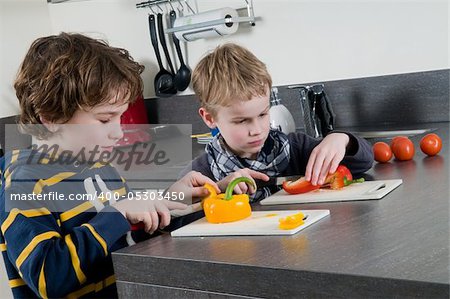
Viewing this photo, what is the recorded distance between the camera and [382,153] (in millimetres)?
1464

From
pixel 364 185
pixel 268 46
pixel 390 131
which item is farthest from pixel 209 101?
pixel 268 46

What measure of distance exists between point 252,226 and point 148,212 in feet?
0.75

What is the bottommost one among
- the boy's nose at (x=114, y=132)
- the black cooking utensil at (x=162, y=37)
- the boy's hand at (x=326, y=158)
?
the boy's hand at (x=326, y=158)

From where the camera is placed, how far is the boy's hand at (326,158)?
1.25 m

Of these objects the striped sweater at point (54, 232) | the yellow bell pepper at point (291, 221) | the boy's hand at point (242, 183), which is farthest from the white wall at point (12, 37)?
the yellow bell pepper at point (291, 221)

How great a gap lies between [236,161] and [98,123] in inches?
15.8

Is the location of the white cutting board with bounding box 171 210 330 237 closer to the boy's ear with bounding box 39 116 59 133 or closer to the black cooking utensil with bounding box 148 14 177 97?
the boy's ear with bounding box 39 116 59 133

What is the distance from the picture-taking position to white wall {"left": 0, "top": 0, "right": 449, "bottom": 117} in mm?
1898

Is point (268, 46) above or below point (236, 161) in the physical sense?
above

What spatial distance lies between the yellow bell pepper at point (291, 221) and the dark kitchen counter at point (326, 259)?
0.02 metres

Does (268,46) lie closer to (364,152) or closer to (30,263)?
(364,152)

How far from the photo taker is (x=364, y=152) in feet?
4.49

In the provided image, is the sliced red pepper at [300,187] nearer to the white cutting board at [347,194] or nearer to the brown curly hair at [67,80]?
the white cutting board at [347,194]

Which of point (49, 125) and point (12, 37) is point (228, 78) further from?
point (12, 37)
